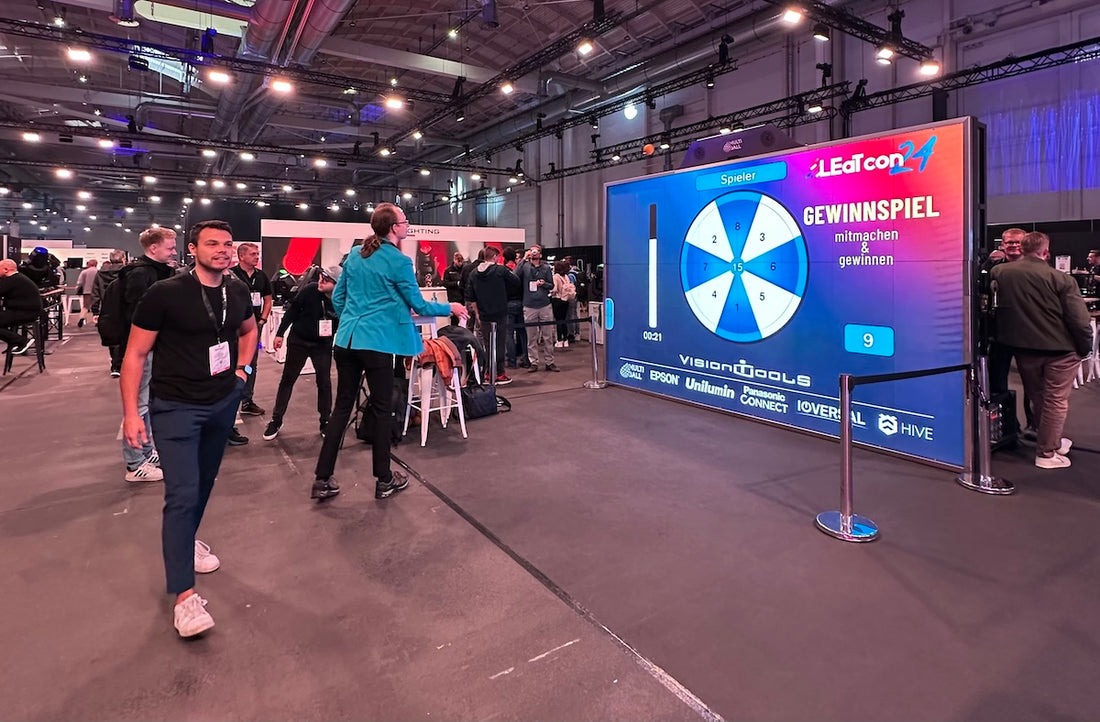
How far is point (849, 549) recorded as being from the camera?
267 cm

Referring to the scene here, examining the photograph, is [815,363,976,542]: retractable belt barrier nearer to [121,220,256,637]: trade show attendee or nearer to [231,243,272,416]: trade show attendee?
[121,220,256,637]: trade show attendee

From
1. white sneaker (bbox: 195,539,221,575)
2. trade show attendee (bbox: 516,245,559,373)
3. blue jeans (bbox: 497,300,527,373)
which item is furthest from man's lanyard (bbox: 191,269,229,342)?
blue jeans (bbox: 497,300,527,373)

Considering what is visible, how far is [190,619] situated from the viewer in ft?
6.63

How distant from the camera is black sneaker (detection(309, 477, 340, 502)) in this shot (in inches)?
131

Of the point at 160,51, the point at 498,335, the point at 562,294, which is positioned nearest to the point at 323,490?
the point at 498,335

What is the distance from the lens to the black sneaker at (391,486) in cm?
335

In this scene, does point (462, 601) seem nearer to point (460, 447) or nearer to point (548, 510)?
point (548, 510)

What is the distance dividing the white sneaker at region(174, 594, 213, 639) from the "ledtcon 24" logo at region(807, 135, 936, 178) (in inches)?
170

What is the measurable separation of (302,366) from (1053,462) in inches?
197

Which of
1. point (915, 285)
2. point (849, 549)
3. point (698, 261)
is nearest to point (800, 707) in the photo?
point (849, 549)

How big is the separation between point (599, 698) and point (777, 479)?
223 centimetres

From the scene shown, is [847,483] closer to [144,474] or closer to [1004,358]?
[1004,358]

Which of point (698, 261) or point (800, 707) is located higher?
point (698, 261)

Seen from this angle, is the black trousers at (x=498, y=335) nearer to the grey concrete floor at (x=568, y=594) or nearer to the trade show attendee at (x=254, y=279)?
the trade show attendee at (x=254, y=279)
